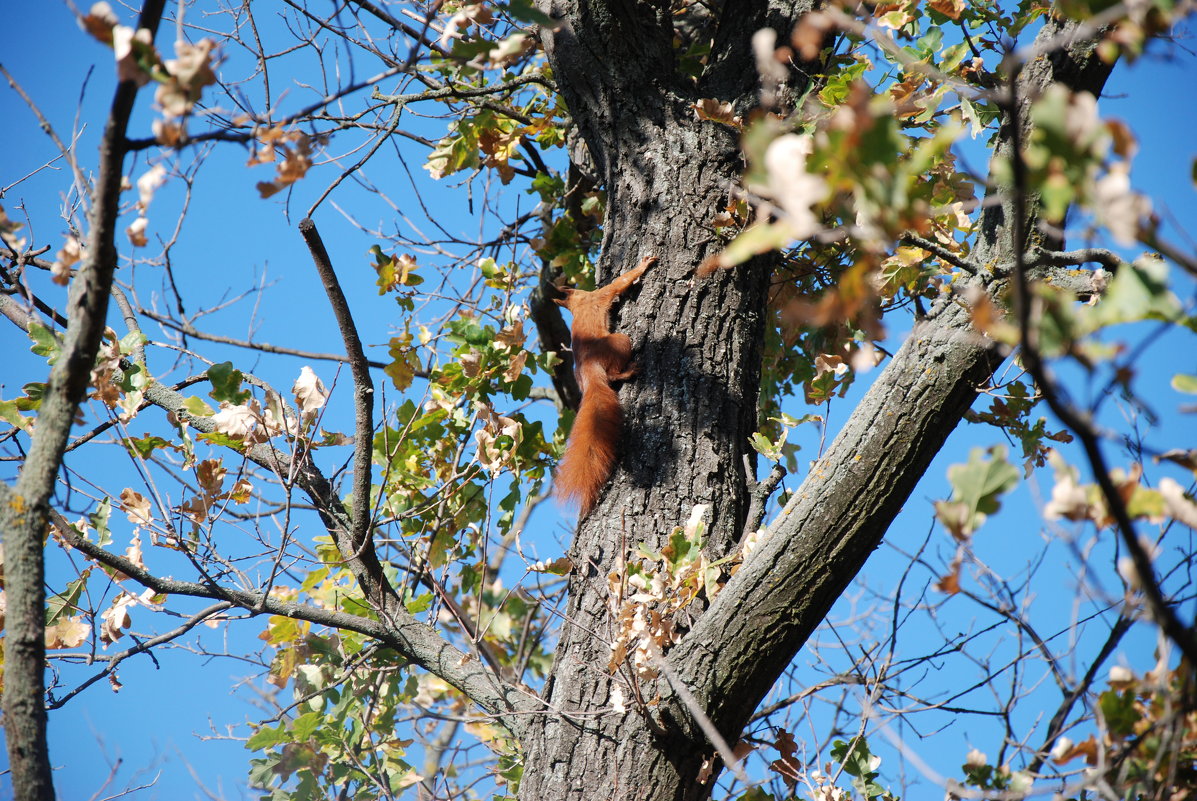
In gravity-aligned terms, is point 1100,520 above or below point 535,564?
below

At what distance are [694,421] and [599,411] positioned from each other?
1.47ft

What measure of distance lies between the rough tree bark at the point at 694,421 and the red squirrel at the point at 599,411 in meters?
0.07

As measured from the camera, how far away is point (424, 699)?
16.5ft

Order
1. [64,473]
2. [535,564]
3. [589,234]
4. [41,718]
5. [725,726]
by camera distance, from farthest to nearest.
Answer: [589,234], [535,564], [64,473], [725,726], [41,718]

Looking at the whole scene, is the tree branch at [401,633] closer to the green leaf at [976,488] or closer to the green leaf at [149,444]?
the green leaf at [149,444]

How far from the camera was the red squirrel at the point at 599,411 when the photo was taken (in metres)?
2.79

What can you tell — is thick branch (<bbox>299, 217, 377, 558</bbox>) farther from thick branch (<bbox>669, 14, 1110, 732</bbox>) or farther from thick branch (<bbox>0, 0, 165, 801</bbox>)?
thick branch (<bbox>669, 14, 1110, 732</bbox>)

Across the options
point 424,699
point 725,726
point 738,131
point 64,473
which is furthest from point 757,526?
point 424,699

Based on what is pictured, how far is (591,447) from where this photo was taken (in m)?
2.88

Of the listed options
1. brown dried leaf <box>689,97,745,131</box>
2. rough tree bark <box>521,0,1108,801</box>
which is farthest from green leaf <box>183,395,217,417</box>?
brown dried leaf <box>689,97,745,131</box>

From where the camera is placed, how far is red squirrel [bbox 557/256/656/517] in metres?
2.79

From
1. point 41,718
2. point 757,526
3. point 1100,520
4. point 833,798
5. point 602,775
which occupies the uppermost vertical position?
point 757,526

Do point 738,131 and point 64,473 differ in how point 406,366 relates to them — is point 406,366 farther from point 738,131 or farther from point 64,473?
point 738,131

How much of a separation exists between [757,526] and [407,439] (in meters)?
1.55
